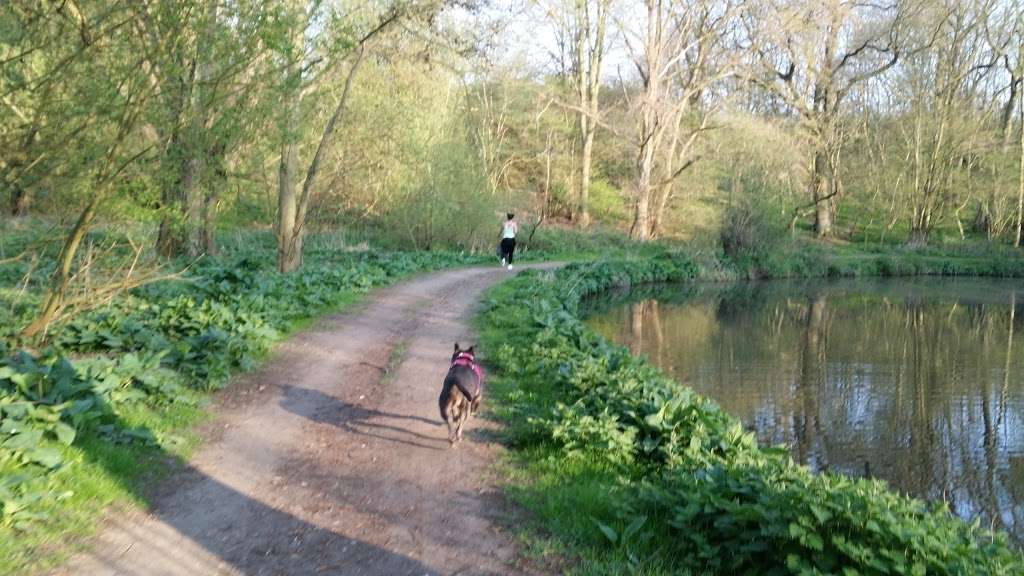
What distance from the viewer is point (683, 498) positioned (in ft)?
18.1

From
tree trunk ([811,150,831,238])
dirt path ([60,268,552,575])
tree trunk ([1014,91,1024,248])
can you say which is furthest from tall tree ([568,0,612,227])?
dirt path ([60,268,552,575])

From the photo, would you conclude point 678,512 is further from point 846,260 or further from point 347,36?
point 846,260

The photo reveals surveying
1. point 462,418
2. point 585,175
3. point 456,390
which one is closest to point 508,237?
point 462,418

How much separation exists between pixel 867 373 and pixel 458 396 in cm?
1097

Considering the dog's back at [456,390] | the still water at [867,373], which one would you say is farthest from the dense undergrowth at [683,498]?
the still water at [867,373]

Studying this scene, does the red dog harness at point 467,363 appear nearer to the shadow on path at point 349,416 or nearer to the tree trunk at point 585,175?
the shadow on path at point 349,416

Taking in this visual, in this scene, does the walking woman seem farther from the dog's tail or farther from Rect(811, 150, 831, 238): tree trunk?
Rect(811, 150, 831, 238): tree trunk

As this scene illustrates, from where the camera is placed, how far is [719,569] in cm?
490

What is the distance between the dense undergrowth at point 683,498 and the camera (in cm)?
450

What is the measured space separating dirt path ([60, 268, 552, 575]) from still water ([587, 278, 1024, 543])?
5247 millimetres

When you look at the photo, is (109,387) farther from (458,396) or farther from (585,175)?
(585,175)

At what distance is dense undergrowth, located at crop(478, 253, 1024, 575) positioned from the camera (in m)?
4.50

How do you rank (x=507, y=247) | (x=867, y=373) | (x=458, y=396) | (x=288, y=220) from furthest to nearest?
1. (x=507, y=247)
2. (x=288, y=220)
3. (x=867, y=373)
4. (x=458, y=396)

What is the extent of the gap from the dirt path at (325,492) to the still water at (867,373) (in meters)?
5.25
